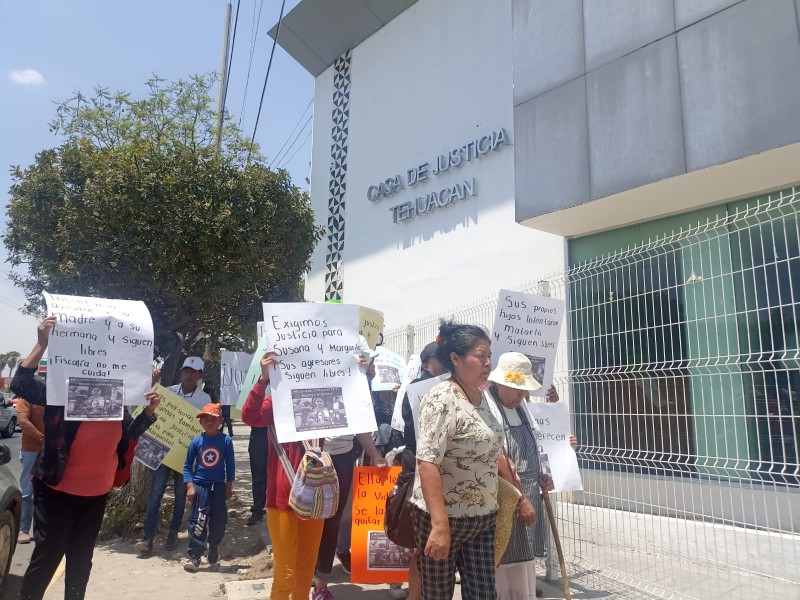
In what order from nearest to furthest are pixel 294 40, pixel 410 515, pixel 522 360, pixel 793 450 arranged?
pixel 410 515 → pixel 793 450 → pixel 522 360 → pixel 294 40

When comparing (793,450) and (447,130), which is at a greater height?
(447,130)

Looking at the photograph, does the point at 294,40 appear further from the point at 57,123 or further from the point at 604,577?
the point at 604,577

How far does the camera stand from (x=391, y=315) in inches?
468

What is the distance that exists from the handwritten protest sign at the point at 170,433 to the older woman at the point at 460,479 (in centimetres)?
343

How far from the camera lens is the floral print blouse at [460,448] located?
2.81 m

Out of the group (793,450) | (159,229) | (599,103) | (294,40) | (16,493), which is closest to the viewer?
(793,450)

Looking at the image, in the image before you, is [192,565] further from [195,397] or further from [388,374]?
[388,374]

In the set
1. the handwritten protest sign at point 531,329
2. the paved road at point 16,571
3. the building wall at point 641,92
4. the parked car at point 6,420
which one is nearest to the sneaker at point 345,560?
the handwritten protest sign at point 531,329

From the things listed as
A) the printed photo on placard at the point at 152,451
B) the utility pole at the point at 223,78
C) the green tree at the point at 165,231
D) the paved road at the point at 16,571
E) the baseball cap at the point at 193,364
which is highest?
the utility pole at the point at 223,78

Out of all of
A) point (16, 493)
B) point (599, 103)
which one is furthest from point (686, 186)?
point (16, 493)

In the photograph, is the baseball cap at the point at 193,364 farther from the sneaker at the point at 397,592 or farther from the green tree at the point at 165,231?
the sneaker at the point at 397,592

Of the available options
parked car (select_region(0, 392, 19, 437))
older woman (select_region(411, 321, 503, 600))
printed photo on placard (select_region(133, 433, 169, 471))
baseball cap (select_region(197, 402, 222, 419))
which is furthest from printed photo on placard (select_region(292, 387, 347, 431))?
parked car (select_region(0, 392, 19, 437))

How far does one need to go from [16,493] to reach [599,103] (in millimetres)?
6980

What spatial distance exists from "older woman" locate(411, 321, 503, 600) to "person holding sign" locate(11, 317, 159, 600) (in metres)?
1.92
